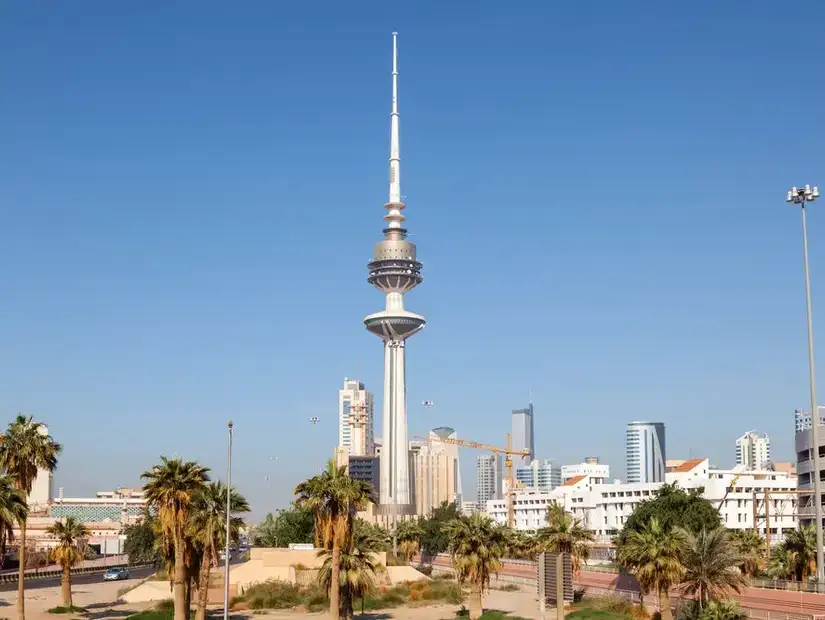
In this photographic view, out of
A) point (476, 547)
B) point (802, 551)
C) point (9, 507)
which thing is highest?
point (9, 507)

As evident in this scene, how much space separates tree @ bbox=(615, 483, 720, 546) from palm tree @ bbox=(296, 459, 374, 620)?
99.8 feet

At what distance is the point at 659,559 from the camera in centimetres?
5634

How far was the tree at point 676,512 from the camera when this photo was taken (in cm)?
8362

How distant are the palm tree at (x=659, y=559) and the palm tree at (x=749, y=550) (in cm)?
1139

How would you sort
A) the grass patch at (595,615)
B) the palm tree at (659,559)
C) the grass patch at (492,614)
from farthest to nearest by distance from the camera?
the grass patch at (492,614) < the grass patch at (595,615) < the palm tree at (659,559)

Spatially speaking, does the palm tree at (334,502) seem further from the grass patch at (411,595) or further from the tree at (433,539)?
the tree at (433,539)

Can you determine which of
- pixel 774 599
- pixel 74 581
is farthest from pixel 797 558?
pixel 74 581

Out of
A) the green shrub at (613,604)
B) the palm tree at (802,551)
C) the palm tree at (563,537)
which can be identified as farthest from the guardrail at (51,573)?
the palm tree at (802,551)

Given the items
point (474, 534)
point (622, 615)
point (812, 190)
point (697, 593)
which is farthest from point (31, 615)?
point (812, 190)

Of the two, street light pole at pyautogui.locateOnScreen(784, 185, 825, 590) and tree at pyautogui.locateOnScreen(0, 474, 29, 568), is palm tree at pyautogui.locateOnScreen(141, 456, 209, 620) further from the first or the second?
street light pole at pyautogui.locateOnScreen(784, 185, 825, 590)

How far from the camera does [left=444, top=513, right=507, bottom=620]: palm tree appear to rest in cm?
6756

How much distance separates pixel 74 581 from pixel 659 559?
300 ft

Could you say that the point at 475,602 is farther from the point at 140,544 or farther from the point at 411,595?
the point at 140,544

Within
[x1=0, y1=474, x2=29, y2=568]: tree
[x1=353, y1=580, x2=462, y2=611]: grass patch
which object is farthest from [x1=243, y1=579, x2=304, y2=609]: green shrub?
[x1=0, y1=474, x2=29, y2=568]: tree
